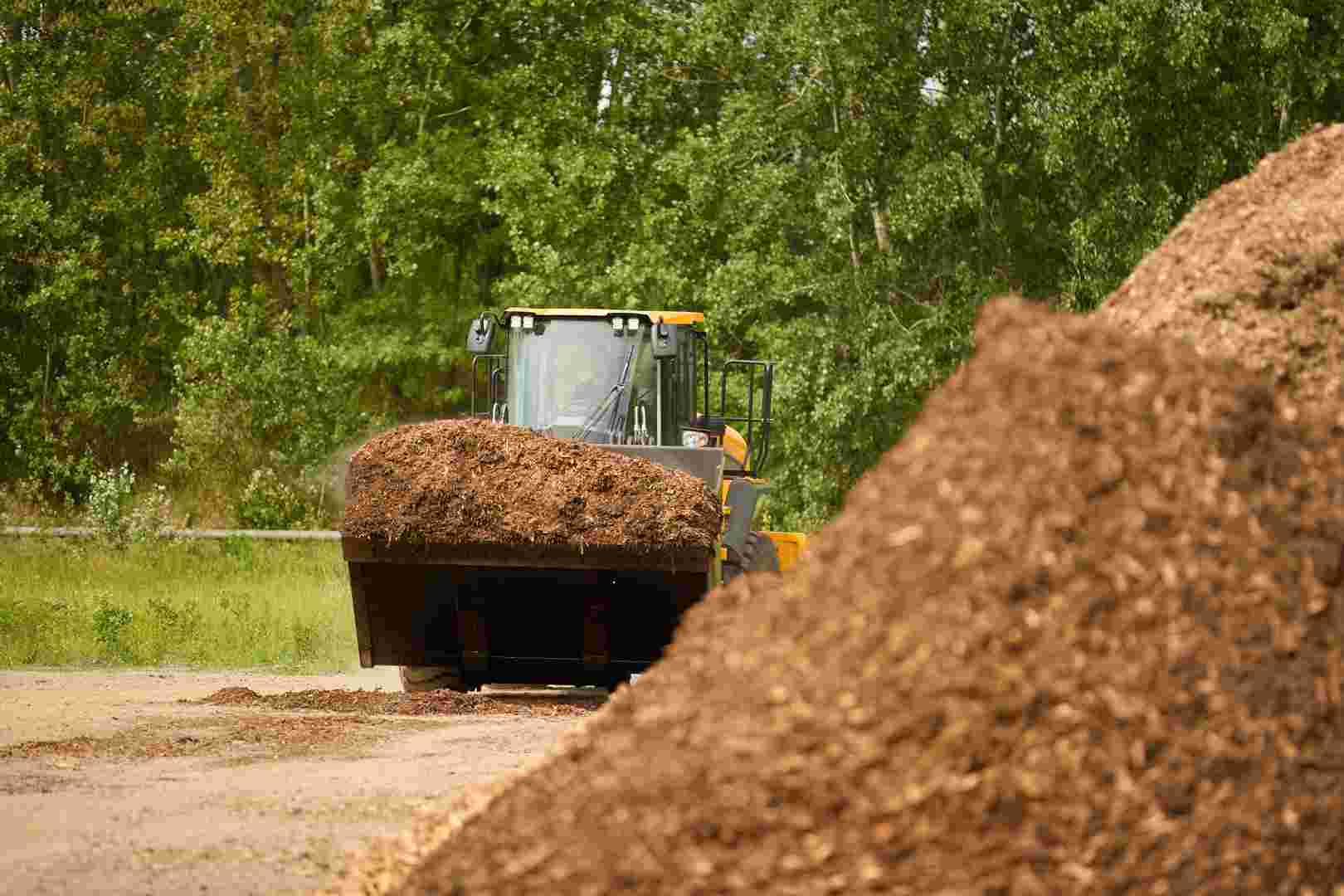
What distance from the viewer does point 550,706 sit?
10.6 meters

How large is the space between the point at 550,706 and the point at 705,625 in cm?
637

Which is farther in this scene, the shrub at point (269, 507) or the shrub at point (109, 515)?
the shrub at point (269, 507)

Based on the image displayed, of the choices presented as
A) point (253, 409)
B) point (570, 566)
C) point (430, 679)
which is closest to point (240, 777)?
point (570, 566)

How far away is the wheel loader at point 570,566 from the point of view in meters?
9.84

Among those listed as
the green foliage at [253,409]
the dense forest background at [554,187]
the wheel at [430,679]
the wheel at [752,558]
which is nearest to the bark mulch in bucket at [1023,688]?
the wheel at [430,679]

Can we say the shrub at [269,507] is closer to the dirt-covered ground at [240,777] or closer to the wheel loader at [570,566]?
the wheel loader at [570,566]

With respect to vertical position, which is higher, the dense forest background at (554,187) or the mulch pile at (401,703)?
the dense forest background at (554,187)

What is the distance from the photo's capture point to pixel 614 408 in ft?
41.2

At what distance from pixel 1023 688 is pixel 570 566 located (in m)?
5.93

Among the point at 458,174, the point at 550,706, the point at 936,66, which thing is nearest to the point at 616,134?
the point at 458,174

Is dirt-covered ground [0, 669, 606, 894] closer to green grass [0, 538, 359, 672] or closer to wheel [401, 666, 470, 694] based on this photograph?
wheel [401, 666, 470, 694]

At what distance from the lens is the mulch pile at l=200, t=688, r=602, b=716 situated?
1011 cm

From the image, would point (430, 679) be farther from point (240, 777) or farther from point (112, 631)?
point (112, 631)

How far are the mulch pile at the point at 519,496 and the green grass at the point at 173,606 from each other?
4.33 metres
